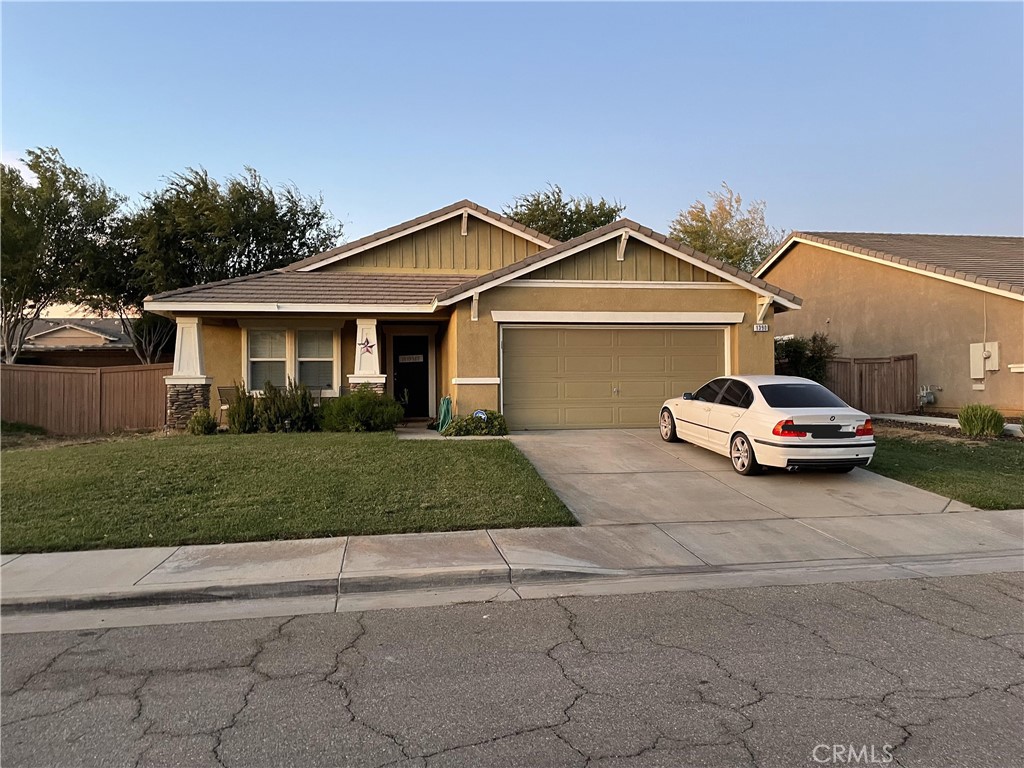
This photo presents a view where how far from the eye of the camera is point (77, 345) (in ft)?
109

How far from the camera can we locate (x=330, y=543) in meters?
6.74

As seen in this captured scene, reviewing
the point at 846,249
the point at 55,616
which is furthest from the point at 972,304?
the point at 55,616

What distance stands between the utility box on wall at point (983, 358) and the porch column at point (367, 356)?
1466 centimetres

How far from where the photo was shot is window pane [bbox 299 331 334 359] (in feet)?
51.5

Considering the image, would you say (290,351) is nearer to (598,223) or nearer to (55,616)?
(55,616)

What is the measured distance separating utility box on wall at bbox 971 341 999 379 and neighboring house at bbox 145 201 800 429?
5.98 metres

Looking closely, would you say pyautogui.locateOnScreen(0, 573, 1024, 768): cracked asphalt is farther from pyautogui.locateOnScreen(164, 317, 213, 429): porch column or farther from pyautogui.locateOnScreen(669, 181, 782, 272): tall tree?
pyautogui.locateOnScreen(669, 181, 782, 272): tall tree

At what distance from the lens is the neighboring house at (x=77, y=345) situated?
30.0 metres

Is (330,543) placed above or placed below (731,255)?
below

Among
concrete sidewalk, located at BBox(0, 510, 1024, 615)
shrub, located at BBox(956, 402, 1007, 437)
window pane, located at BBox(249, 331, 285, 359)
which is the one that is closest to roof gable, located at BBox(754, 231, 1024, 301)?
shrub, located at BBox(956, 402, 1007, 437)

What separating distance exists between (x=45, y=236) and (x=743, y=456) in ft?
→ 81.1

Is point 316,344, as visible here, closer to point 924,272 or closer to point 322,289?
point 322,289

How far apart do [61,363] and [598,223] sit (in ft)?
84.6

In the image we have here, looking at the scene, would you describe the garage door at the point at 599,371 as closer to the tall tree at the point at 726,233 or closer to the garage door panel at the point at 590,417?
the garage door panel at the point at 590,417
